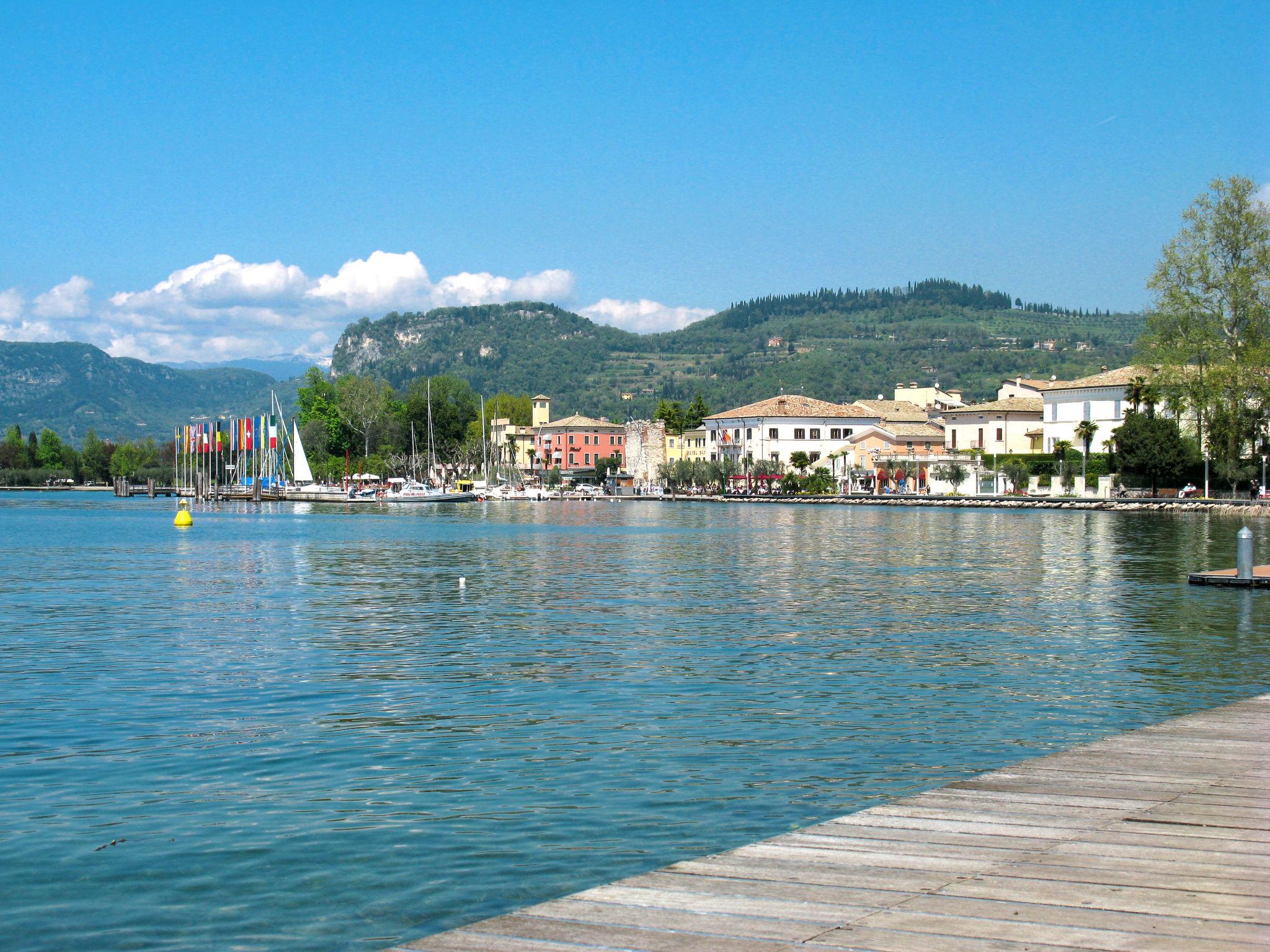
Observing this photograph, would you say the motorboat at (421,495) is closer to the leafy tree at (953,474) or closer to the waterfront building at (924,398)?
the leafy tree at (953,474)

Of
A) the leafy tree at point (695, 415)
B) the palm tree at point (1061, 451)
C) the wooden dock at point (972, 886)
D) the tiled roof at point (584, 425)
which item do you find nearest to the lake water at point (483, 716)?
the wooden dock at point (972, 886)

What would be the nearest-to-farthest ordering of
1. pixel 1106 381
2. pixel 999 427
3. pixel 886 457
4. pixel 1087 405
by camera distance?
1. pixel 1106 381
2. pixel 1087 405
3. pixel 999 427
4. pixel 886 457

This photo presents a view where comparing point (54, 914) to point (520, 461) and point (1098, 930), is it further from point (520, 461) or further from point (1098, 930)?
point (520, 461)

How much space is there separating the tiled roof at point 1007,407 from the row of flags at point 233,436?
7026 centimetres

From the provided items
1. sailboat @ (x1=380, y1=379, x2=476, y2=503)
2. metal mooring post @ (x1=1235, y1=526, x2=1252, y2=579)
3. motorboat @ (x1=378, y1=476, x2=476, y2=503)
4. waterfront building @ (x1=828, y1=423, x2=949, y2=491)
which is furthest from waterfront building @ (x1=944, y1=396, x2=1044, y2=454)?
metal mooring post @ (x1=1235, y1=526, x2=1252, y2=579)

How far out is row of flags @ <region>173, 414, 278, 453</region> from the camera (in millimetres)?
114750

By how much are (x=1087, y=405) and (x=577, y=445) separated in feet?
267

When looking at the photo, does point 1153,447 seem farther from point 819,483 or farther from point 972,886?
point 972,886

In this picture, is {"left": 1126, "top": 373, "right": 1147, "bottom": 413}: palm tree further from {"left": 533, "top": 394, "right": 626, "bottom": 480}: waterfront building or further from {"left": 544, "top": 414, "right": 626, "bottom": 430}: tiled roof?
{"left": 544, "top": 414, "right": 626, "bottom": 430}: tiled roof

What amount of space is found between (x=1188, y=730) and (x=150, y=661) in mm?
15558

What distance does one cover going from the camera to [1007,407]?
12838 centimetres

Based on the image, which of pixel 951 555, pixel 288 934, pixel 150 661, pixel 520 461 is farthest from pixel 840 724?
pixel 520 461

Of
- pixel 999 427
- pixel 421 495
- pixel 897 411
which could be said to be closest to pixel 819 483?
pixel 999 427

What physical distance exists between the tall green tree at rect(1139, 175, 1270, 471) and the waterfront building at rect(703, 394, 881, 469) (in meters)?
63.6
